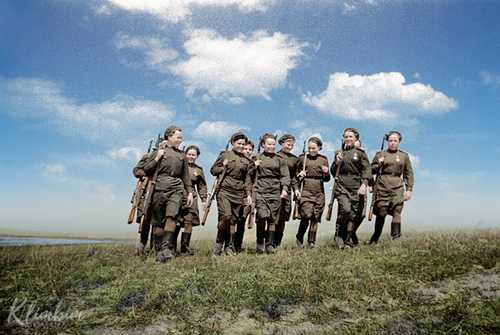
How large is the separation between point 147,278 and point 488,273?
521cm

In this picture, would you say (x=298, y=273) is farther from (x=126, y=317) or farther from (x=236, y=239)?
(x=236, y=239)

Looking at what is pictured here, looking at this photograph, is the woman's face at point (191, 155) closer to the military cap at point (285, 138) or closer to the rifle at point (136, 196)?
the rifle at point (136, 196)

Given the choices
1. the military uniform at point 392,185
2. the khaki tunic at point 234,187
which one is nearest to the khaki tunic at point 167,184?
the khaki tunic at point 234,187

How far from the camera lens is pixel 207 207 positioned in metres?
10.5

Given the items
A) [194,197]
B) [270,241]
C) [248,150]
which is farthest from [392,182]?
[194,197]

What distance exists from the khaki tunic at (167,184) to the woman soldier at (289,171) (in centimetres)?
290

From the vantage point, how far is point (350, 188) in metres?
9.95

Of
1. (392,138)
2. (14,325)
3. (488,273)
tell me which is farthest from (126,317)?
(392,138)

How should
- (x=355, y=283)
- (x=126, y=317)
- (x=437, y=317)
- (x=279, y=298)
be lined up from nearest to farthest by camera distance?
(x=437, y=317)
(x=126, y=317)
(x=279, y=298)
(x=355, y=283)

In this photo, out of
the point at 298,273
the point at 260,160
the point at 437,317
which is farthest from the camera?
the point at 260,160

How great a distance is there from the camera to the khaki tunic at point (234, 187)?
32.3 feet

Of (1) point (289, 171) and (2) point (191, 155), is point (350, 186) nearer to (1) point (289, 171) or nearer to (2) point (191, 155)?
(1) point (289, 171)

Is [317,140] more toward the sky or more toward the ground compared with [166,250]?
more toward the sky

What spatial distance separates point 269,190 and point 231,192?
968 mm
